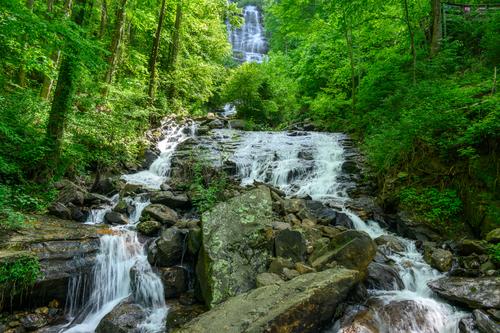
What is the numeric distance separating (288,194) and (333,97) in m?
8.79

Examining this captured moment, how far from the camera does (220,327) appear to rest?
3537mm

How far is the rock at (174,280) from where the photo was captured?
5.26 metres

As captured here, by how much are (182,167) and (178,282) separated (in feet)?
19.7

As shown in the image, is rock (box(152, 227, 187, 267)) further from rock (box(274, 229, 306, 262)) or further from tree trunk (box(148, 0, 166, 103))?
tree trunk (box(148, 0, 166, 103))

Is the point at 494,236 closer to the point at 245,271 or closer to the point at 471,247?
the point at 471,247

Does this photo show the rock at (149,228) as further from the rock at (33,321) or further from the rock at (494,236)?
the rock at (494,236)

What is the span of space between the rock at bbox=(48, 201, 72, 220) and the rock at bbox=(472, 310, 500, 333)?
24.9 feet

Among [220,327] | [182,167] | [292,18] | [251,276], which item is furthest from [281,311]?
[292,18]

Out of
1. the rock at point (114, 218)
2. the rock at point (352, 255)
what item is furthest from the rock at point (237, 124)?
the rock at point (352, 255)

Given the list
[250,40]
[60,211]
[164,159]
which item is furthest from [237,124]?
[250,40]

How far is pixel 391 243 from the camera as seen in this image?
6.22 metres

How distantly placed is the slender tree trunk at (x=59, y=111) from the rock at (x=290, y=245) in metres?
5.72

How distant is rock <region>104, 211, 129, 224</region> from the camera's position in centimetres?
706

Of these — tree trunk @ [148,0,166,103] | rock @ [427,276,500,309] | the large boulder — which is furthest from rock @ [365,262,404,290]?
tree trunk @ [148,0,166,103]
